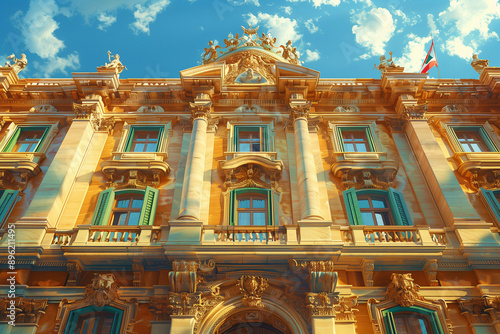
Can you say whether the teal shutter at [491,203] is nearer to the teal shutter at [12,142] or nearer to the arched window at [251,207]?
the arched window at [251,207]

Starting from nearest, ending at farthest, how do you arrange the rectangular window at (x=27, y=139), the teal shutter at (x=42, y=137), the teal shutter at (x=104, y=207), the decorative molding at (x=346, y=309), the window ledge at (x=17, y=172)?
the decorative molding at (x=346, y=309)
the teal shutter at (x=104, y=207)
the window ledge at (x=17, y=172)
the teal shutter at (x=42, y=137)
the rectangular window at (x=27, y=139)

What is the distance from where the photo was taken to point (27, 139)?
72.2ft

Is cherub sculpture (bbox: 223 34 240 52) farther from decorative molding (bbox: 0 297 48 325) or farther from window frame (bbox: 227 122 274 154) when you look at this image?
decorative molding (bbox: 0 297 48 325)

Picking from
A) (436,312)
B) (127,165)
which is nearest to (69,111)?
(127,165)

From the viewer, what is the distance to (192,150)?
19172 millimetres

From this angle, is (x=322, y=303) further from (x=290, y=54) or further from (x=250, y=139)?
(x=290, y=54)

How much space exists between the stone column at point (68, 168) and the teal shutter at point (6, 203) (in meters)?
Answer: 1.55

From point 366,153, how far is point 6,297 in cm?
1637

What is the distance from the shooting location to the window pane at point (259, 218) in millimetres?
17375

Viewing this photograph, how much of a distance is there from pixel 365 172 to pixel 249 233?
6.86 meters

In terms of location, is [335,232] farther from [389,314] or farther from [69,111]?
[69,111]

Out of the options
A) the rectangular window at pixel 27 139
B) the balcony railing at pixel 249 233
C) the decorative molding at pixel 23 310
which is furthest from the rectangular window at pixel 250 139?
the decorative molding at pixel 23 310

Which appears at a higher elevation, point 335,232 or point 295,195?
point 295,195

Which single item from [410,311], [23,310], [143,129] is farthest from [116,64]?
[410,311]
